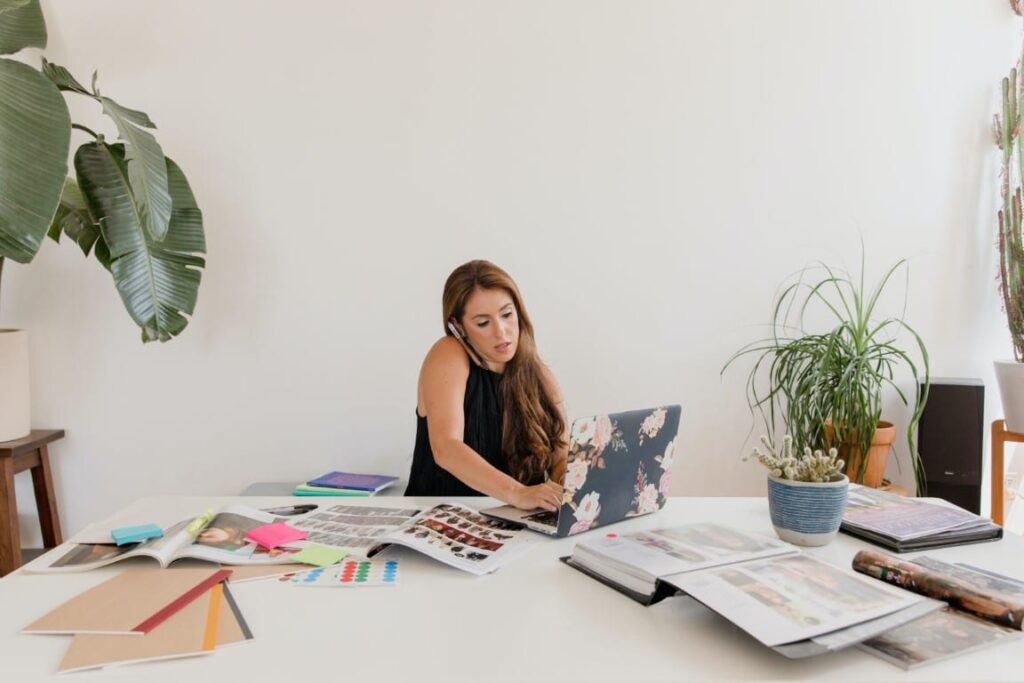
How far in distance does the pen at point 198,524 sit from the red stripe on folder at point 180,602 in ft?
0.54

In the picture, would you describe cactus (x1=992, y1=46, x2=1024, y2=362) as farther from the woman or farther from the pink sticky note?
the pink sticky note

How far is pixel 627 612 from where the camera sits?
115 centimetres

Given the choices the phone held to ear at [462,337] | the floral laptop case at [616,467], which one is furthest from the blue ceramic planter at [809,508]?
the phone held to ear at [462,337]

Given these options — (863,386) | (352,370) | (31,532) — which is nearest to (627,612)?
(863,386)

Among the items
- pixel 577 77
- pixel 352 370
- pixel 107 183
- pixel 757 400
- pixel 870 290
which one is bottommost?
pixel 757 400

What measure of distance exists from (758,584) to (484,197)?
6.63ft

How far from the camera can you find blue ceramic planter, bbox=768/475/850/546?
54.3 inches

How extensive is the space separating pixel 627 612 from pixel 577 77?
2210 millimetres

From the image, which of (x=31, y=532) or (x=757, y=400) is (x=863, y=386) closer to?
(x=757, y=400)

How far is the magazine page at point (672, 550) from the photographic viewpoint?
3.92 feet

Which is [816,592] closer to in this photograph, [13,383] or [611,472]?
[611,472]

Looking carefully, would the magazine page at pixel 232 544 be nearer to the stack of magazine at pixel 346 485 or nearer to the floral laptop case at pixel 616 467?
the floral laptop case at pixel 616 467

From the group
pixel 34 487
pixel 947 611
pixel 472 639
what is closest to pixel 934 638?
pixel 947 611

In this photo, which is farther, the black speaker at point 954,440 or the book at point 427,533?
the black speaker at point 954,440
